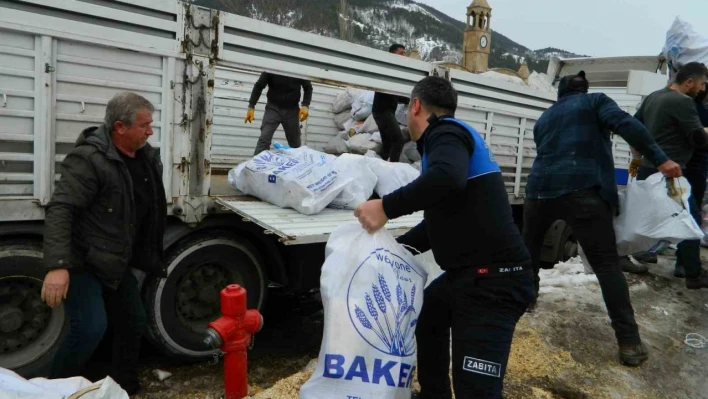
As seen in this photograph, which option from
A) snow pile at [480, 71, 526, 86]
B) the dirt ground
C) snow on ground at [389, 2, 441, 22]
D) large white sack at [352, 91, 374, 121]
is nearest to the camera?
the dirt ground

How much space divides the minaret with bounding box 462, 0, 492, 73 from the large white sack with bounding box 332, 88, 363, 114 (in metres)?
66.5

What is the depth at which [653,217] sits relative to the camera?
3395 mm

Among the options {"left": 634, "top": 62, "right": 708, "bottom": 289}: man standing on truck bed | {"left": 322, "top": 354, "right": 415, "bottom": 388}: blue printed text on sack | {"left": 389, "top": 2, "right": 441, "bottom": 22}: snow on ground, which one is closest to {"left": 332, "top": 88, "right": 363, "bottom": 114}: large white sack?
{"left": 634, "top": 62, "right": 708, "bottom": 289}: man standing on truck bed

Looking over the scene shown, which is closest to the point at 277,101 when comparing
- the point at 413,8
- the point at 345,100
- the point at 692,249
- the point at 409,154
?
the point at 345,100

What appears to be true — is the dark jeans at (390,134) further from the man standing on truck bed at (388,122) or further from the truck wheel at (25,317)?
the truck wheel at (25,317)

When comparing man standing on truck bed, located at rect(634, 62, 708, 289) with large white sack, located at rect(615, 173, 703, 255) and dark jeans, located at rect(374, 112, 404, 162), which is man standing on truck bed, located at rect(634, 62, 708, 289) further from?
dark jeans, located at rect(374, 112, 404, 162)

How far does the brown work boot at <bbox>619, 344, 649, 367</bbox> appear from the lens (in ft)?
10.7

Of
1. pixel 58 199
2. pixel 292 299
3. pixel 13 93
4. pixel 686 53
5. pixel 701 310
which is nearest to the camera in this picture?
pixel 58 199

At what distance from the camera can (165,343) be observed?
3.20m

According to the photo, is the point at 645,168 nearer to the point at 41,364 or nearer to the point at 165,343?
the point at 165,343

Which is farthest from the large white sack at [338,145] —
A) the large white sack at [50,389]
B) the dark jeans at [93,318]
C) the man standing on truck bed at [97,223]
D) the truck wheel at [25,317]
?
the large white sack at [50,389]

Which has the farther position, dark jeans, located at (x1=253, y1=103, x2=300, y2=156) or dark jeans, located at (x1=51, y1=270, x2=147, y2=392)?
dark jeans, located at (x1=253, y1=103, x2=300, y2=156)

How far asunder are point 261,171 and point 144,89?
35.6 inches

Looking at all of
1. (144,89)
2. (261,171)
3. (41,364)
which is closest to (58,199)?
(144,89)
